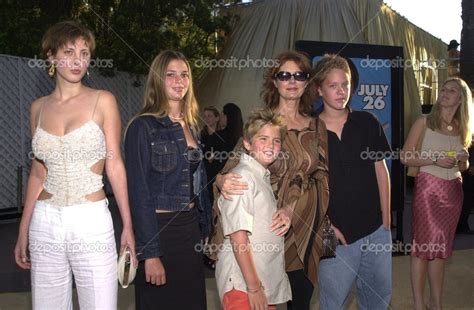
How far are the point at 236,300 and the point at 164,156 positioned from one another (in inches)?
30.5

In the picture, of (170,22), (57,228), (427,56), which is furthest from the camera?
(427,56)

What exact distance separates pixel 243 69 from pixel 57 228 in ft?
32.1

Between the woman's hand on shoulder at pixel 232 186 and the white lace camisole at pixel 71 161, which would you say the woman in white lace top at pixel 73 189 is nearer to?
the white lace camisole at pixel 71 161

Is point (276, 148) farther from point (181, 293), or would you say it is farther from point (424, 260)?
point (424, 260)

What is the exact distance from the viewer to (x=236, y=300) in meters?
2.75

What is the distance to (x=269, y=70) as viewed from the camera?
3307 millimetres

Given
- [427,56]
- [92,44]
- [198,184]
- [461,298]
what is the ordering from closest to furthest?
1. [92,44]
2. [198,184]
3. [461,298]
4. [427,56]

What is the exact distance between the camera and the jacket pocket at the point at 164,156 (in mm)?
2865

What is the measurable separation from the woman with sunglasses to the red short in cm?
40

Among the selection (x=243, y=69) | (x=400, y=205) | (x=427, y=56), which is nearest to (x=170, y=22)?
(x=243, y=69)

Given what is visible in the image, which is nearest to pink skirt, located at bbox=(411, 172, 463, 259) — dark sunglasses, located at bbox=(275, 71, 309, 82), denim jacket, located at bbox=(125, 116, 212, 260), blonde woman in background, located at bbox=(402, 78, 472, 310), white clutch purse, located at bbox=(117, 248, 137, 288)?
blonde woman in background, located at bbox=(402, 78, 472, 310)

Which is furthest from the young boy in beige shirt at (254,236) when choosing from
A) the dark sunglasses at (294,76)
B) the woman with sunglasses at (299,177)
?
the dark sunglasses at (294,76)

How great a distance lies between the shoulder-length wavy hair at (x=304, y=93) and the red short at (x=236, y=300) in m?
1.06

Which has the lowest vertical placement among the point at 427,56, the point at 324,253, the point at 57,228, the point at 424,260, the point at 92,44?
the point at 424,260
